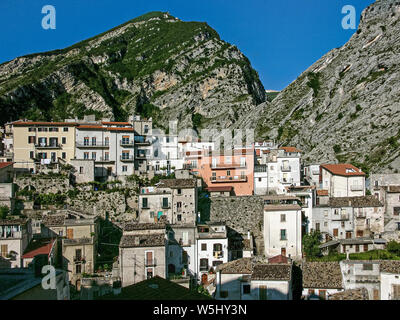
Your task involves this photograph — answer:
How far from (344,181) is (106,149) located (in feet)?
97.6

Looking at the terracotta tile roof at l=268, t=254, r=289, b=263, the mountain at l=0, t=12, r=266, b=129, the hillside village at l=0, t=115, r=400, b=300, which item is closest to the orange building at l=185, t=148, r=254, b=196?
the hillside village at l=0, t=115, r=400, b=300

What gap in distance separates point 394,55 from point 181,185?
2550 inches

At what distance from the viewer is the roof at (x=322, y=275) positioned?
31266 mm

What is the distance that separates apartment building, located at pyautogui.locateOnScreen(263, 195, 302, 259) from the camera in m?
38.6

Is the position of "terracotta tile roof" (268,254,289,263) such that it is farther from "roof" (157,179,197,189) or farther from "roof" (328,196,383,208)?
"roof" (157,179,197,189)

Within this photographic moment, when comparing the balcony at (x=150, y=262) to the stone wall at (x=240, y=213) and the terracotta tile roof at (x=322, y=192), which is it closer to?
the stone wall at (x=240, y=213)

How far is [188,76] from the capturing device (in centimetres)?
11156

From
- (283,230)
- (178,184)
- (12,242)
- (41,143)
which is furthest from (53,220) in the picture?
(283,230)

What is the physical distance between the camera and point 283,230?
3894 cm

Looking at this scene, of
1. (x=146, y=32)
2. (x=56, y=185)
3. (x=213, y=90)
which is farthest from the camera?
(x=146, y=32)

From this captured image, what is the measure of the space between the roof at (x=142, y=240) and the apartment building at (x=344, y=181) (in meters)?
23.7

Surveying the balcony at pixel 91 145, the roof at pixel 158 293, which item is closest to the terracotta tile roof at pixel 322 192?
the balcony at pixel 91 145
